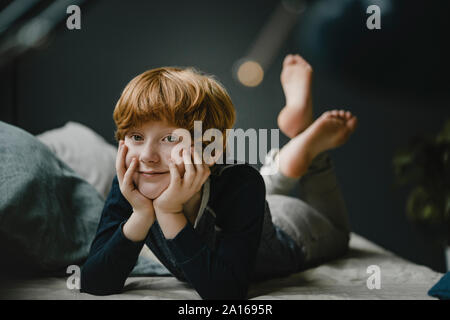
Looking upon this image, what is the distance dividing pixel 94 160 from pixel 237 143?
0.51 meters

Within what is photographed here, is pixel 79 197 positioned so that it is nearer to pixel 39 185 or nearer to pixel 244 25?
pixel 39 185

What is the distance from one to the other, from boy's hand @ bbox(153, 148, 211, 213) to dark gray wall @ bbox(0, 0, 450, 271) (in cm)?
34

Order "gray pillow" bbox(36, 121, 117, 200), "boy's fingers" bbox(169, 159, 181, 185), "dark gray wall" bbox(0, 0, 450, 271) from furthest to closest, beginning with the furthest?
"dark gray wall" bbox(0, 0, 450, 271), "gray pillow" bbox(36, 121, 117, 200), "boy's fingers" bbox(169, 159, 181, 185)

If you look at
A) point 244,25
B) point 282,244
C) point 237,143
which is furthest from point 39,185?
point 244,25

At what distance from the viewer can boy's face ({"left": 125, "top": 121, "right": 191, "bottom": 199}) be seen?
22.3 inches

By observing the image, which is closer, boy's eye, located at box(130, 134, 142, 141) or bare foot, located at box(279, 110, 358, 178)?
boy's eye, located at box(130, 134, 142, 141)

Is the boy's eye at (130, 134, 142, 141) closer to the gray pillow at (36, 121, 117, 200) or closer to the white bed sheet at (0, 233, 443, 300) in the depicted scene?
the white bed sheet at (0, 233, 443, 300)

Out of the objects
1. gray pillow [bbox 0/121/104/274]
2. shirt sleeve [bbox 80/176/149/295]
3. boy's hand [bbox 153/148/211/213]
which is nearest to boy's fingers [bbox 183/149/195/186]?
boy's hand [bbox 153/148/211/213]

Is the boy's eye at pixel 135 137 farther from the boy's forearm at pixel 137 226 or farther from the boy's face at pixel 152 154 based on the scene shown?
the boy's forearm at pixel 137 226

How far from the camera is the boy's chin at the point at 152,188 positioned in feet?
1.90

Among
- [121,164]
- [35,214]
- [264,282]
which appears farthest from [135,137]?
[264,282]

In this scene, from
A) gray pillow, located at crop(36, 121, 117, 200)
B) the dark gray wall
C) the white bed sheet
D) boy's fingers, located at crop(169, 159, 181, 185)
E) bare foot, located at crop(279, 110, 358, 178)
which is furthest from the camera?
Answer: the dark gray wall

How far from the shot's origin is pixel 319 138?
1002 millimetres

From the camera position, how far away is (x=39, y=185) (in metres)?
0.77
